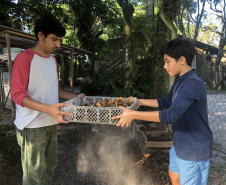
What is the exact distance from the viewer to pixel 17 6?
10203 mm

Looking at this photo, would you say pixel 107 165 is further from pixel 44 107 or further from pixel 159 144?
pixel 44 107

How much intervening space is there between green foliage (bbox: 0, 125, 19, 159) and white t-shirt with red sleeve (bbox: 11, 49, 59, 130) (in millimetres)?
1555

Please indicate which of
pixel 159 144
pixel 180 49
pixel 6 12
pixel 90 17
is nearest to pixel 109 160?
pixel 159 144

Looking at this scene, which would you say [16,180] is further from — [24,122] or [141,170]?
[141,170]

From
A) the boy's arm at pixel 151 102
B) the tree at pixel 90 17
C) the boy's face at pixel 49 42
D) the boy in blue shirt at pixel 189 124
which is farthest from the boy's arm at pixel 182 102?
the tree at pixel 90 17

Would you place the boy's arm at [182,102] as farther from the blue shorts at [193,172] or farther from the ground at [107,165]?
the ground at [107,165]

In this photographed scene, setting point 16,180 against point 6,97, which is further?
point 6,97

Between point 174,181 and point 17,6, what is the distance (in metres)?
11.9

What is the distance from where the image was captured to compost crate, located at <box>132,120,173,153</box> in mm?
3523

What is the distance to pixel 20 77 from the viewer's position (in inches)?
67.7

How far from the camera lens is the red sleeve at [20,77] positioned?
1.68 metres

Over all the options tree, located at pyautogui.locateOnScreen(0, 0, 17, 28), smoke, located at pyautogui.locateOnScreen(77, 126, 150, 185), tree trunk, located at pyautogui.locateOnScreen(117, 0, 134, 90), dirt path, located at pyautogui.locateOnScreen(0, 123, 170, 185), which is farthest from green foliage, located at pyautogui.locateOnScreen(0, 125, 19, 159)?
tree, located at pyautogui.locateOnScreen(0, 0, 17, 28)

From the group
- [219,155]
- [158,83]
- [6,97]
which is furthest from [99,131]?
[6,97]

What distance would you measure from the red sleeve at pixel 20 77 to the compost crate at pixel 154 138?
259 centimetres
